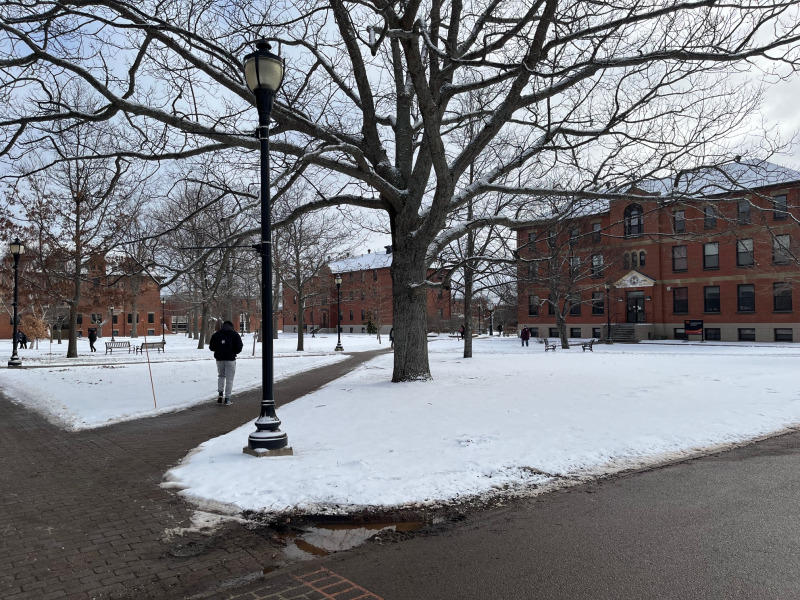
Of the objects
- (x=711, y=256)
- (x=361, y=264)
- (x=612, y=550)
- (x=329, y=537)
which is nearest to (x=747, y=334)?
(x=711, y=256)

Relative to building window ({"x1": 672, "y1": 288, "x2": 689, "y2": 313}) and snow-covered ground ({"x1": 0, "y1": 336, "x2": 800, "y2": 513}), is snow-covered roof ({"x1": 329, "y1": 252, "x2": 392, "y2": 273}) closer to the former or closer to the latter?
building window ({"x1": 672, "y1": 288, "x2": 689, "y2": 313})

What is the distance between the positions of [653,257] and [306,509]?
4207cm

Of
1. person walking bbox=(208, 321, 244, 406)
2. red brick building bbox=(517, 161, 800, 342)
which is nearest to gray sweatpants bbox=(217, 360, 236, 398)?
person walking bbox=(208, 321, 244, 406)

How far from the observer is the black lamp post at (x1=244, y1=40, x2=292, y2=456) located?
269 inches

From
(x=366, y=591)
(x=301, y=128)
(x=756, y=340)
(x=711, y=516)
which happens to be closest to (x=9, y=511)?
(x=366, y=591)

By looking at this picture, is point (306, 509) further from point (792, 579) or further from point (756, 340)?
point (756, 340)

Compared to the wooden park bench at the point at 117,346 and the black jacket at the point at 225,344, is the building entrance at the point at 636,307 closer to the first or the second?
the wooden park bench at the point at 117,346

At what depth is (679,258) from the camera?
40812 mm

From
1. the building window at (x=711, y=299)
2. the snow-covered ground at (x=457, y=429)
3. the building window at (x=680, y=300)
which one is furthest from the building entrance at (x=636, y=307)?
the snow-covered ground at (x=457, y=429)

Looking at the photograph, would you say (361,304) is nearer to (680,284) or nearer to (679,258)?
(679,258)

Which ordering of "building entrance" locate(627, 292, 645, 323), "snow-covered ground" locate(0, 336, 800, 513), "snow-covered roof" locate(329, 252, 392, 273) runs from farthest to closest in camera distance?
"snow-covered roof" locate(329, 252, 392, 273)
"building entrance" locate(627, 292, 645, 323)
"snow-covered ground" locate(0, 336, 800, 513)

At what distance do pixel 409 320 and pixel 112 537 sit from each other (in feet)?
29.6

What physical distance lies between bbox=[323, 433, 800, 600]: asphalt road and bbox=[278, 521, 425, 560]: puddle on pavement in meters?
0.20

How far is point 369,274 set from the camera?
7756 centimetres
